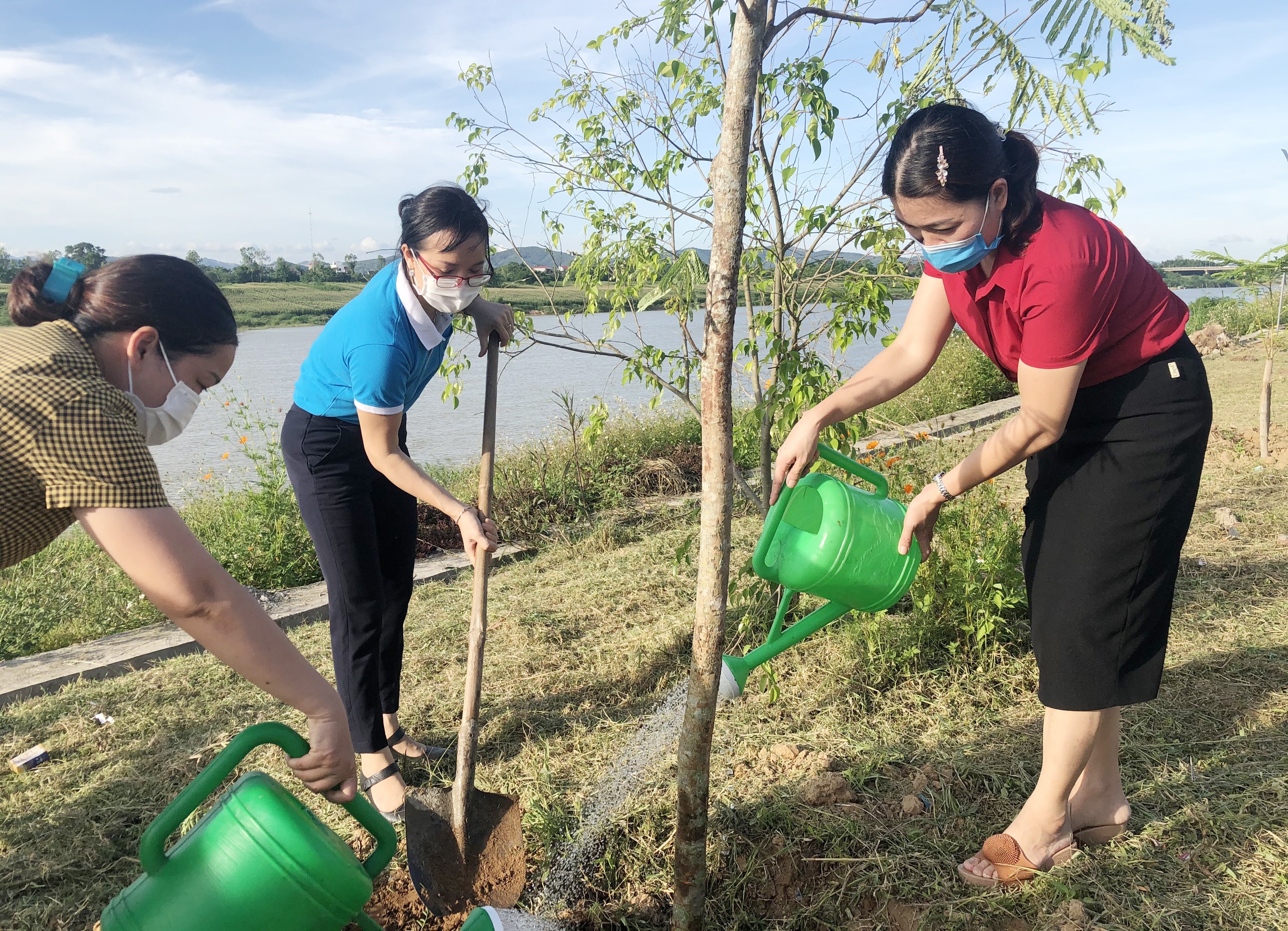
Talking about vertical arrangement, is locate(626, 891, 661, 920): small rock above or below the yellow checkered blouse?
below

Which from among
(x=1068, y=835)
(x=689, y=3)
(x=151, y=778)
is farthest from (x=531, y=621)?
(x=689, y=3)

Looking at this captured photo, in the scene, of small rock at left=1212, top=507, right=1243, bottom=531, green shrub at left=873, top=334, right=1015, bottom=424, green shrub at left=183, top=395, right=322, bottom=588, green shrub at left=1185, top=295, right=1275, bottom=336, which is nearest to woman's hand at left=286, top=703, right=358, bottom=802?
green shrub at left=183, top=395, right=322, bottom=588

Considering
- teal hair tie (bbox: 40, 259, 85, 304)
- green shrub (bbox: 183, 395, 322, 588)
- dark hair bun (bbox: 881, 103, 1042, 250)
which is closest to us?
teal hair tie (bbox: 40, 259, 85, 304)

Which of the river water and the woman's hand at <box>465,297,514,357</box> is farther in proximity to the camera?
the river water

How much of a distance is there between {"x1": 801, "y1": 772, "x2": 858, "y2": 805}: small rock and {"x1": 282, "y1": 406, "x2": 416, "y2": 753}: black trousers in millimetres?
1225

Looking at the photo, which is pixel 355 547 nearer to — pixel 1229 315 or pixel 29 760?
pixel 29 760

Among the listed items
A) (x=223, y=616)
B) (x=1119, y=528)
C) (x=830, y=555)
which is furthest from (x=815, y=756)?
(x=223, y=616)

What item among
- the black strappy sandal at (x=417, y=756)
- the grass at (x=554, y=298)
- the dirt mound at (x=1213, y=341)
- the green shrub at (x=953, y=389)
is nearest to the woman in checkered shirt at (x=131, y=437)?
the black strappy sandal at (x=417, y=756)

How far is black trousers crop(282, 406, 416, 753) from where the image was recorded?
7.55 feet

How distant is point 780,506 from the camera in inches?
69.5

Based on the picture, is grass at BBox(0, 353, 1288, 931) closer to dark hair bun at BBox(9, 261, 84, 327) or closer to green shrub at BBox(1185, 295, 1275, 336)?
dark hair bun at BBox(9, 261, 84, 327)

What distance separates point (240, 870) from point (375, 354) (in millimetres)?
1267

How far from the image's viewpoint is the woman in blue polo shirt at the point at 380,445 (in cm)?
213

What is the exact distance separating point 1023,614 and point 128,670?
3632 mm
